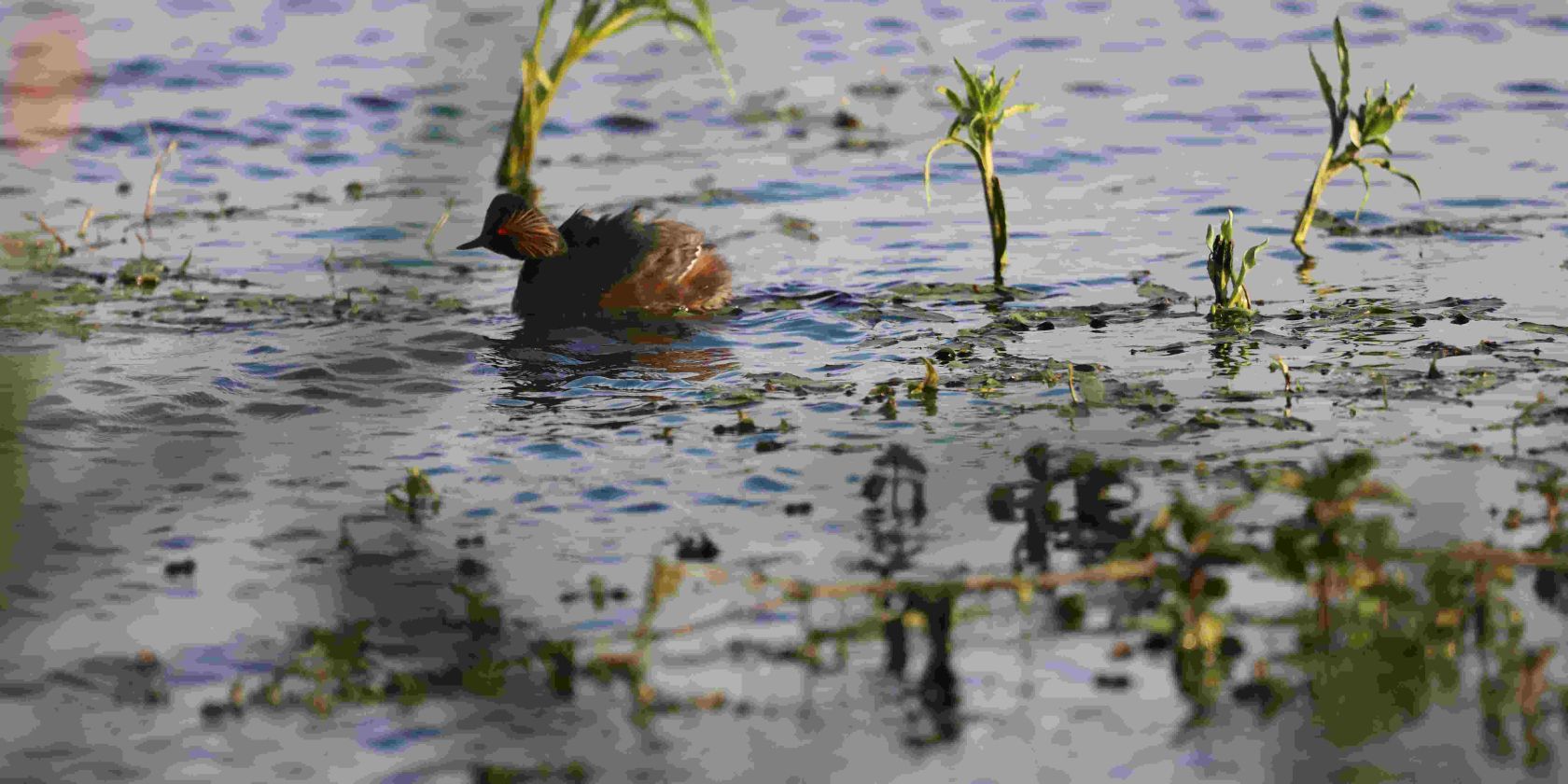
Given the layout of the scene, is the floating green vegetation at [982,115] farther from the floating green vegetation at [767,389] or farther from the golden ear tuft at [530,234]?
the golden ear tuft at [530,234]

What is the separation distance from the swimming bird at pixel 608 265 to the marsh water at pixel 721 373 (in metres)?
0.30

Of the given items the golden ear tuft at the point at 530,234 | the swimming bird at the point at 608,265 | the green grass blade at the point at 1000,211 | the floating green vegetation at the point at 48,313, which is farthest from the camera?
the golden ear tuft at the point at 530,234

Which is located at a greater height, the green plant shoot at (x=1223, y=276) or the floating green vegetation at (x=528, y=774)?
the green plant shoot at (x=1223, y=276)

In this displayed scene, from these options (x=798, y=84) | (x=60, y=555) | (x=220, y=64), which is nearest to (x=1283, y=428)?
(x=60, y=555)

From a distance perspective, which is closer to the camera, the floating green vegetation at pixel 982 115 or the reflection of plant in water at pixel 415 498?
the reflection of plant in water at pixel 415 498

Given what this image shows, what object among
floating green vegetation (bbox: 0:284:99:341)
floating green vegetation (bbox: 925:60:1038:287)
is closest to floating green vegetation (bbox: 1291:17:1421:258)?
floating green vegetation (bbox: 925:60:1038:287)

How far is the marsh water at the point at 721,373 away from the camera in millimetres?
3707

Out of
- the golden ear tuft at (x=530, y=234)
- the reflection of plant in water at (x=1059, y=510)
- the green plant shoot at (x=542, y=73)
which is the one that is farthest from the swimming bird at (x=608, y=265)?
the reflection of plant in water at (x=1059, y=510)

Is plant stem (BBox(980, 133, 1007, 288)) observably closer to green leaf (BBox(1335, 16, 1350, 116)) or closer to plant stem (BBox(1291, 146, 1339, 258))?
plant stem (BBox(1291, 146, 1339, 258))

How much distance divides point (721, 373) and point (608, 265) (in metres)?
1.83

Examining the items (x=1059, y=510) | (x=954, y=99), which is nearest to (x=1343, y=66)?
(x=954, y=99)

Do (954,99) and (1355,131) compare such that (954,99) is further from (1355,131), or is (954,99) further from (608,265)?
(608,265)

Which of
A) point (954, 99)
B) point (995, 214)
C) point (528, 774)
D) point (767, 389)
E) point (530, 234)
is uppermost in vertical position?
point (954, 99)

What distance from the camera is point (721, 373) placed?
24.6 feet
